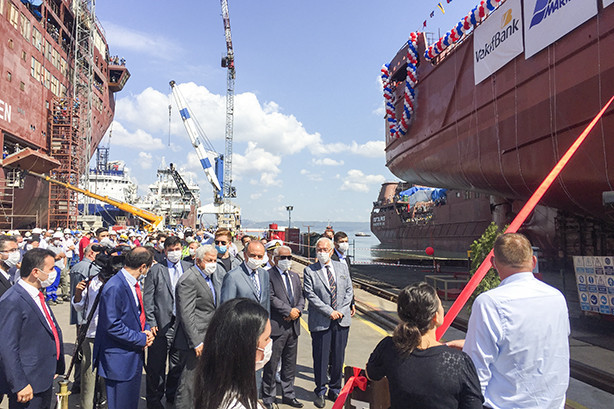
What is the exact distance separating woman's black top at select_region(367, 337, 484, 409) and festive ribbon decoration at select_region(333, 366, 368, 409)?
30 centimetres

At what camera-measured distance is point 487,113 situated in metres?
10.6

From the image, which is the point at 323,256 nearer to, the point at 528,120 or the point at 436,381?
the point at 436,381

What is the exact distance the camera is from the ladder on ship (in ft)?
98.7

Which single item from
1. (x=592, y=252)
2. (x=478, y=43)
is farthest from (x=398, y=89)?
(x=592, y=252)

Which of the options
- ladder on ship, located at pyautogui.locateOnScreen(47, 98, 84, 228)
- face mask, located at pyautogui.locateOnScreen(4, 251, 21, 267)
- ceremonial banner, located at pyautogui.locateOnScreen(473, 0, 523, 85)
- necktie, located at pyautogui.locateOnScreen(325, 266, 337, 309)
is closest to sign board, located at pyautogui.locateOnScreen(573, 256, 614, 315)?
ceremonial banner, located at pyautogui.locateOnScreen(473, 0, 523, 85)

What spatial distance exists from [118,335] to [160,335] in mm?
1250

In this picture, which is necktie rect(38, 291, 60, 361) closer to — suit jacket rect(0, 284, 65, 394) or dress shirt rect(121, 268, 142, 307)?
suit jacket rect(0, 284, 65, 394)

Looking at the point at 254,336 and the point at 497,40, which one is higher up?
the point at 497,40

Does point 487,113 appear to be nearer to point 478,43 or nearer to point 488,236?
point 478,43

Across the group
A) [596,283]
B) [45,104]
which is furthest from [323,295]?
[45,104]

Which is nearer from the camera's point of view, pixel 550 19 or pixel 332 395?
pixel 332 395

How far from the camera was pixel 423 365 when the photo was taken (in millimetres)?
1831

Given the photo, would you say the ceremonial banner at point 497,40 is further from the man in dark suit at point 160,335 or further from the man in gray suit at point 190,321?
the man in dark suit at point 160,335

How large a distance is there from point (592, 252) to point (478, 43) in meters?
11.0
